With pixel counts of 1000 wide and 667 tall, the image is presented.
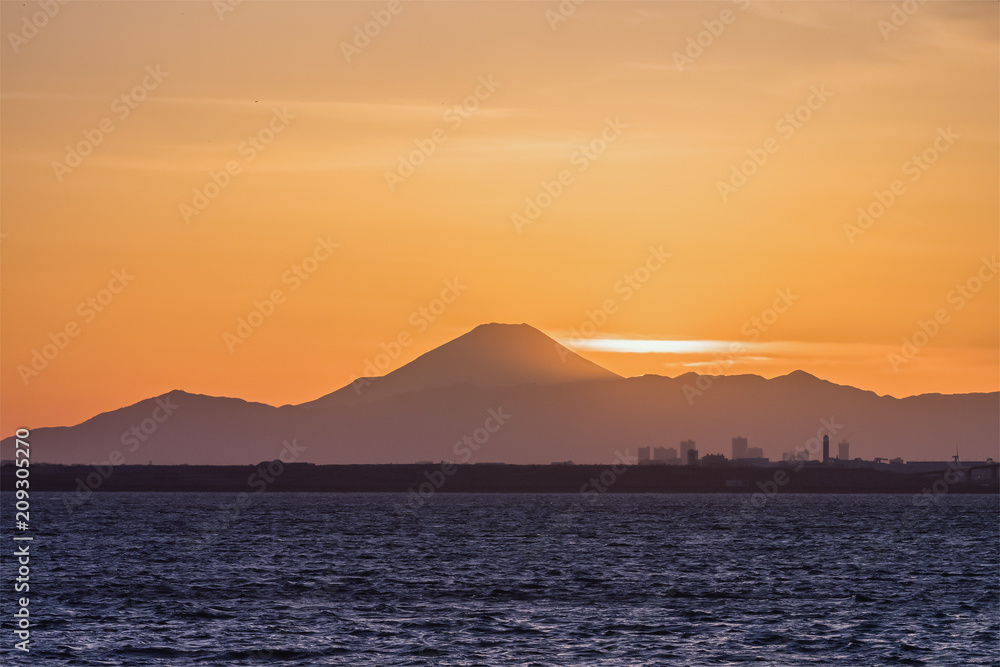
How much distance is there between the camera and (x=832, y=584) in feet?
202

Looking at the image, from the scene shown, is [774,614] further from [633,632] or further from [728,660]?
[728,660]

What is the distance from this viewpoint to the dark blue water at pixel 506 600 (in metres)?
39.8

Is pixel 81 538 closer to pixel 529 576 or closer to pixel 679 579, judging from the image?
pixel 529 576

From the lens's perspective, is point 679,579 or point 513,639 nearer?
point 513,639

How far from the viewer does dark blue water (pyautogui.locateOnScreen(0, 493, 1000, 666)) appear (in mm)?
39844

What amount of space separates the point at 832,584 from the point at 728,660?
2537 centimetres

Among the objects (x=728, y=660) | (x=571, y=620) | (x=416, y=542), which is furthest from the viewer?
(x=416, y=542)

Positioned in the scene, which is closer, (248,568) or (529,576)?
(529,576)

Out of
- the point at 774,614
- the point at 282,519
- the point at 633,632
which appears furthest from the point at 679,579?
the point at 282,519

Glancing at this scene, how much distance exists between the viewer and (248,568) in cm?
6862

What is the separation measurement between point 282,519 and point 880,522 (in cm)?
6934

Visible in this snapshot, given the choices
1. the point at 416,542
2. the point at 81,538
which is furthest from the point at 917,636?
the point at 81,538

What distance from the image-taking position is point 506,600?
173ft

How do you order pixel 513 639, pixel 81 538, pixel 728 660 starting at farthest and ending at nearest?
pixel 81 538, pixel 513 639, pixel 728 660
